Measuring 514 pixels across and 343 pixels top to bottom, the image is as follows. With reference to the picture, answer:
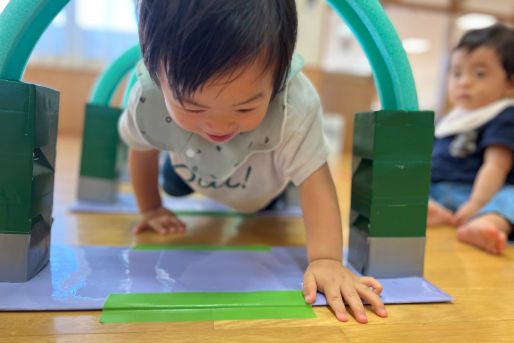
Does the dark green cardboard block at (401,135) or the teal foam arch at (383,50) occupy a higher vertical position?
the teal foam arch at (383,50)

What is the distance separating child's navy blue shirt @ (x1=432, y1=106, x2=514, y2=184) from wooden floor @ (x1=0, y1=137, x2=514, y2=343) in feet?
1.28

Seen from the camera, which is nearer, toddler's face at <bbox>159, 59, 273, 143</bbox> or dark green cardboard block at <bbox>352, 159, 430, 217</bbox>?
toddler's face at <bbox>159, 59, 273, 143</bbox>

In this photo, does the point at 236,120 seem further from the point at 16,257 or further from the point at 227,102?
the point at 16,257

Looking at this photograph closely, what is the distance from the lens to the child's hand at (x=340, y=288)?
1.65 feet

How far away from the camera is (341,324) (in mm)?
479

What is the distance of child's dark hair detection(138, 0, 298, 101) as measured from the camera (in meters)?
0.44

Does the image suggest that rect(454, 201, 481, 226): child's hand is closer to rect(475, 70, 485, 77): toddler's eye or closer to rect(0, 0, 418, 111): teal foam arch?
rect(475, 70, 485, 77): toddler's eye

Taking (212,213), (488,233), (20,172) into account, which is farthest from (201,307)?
(488,233)

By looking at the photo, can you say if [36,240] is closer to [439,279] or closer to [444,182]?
[439,279]

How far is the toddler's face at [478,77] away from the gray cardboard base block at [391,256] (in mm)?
786

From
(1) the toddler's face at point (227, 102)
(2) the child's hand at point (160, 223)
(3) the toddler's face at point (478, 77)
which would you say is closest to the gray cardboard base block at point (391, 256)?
(1) the toddler's face at point (227, 102)

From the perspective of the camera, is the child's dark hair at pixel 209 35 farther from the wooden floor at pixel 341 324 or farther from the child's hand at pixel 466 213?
the child's hand at pixel 466 213

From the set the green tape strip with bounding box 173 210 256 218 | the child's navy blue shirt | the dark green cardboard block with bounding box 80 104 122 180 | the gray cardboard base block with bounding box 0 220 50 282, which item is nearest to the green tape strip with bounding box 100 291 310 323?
the gray cardboard base block with bounding box 0 220 50 282

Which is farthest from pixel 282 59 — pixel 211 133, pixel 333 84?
pixel 333 84
